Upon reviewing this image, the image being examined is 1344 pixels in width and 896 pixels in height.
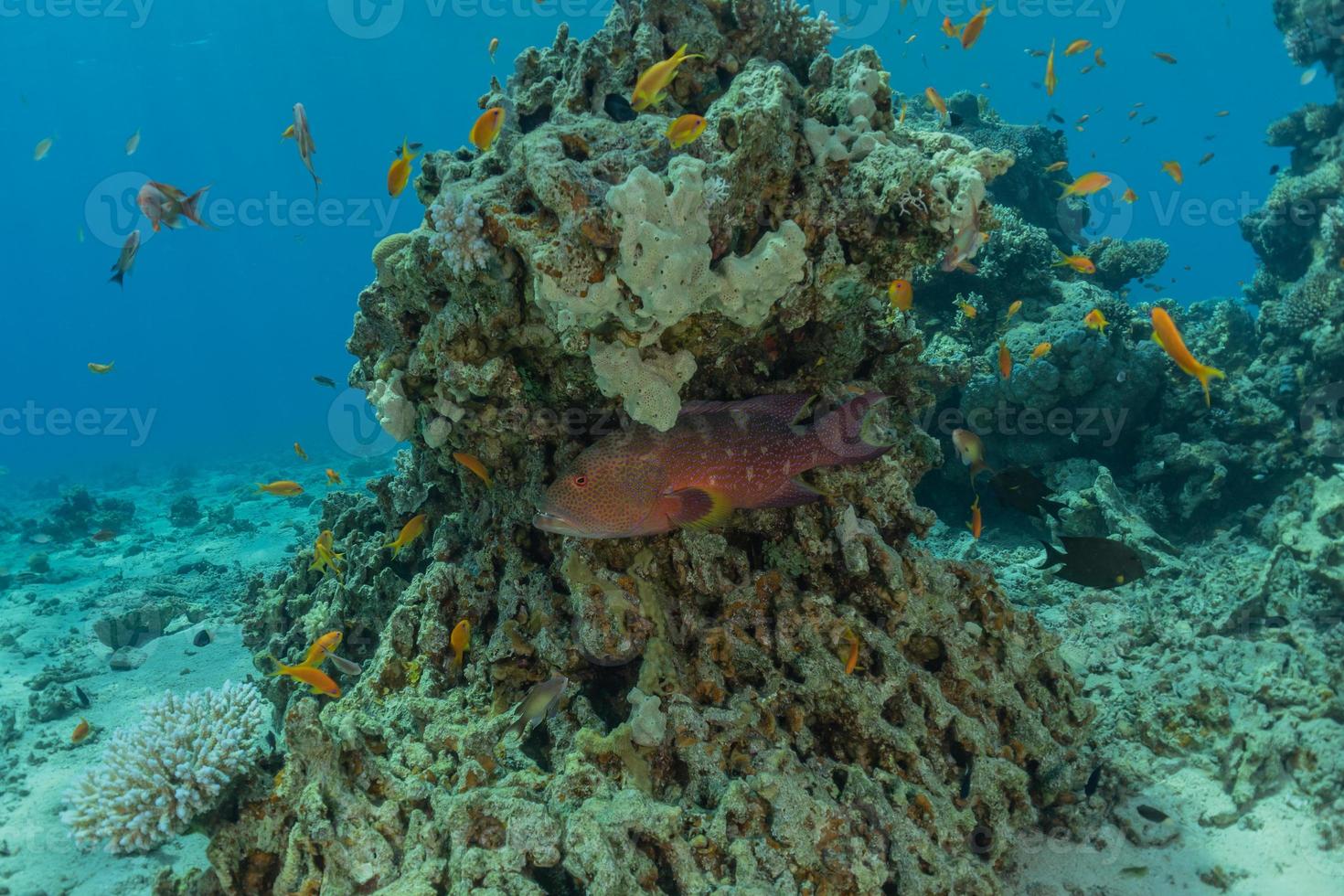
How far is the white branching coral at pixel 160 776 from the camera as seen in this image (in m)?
3.01

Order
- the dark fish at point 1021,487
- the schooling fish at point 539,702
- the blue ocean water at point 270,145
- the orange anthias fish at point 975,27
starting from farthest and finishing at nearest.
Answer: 1. the blue ocean water at point 270,145
2. the orange anthias fish at point 975,27
3. the dark fish at point 1021,487
4. the schooling fish at point 539,702

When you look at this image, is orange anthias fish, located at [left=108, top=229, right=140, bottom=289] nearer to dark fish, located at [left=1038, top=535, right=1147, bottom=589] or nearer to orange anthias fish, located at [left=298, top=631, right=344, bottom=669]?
orange anthias fish, located at [left=298, top=631, right=344, bottom=669]

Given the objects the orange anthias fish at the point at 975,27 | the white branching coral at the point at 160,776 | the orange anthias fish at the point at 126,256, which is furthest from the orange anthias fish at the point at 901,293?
the orange anthias fish at the point at 126,256

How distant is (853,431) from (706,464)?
0.82 m

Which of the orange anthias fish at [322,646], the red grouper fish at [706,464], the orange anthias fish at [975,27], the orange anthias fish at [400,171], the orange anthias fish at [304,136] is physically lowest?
the orange anthias fish at [322,646]

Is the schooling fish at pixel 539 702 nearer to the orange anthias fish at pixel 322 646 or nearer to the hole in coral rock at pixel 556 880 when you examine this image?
the hole in coral rock at pixel 556 880

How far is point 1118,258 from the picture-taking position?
38.7 feet

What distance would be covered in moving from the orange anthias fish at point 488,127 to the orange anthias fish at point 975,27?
6.06m

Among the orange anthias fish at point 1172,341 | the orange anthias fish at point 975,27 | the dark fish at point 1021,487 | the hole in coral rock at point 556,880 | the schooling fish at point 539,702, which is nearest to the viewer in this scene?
the hole in coral rock at point 556,880

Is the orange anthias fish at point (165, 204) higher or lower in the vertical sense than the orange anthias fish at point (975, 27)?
lower

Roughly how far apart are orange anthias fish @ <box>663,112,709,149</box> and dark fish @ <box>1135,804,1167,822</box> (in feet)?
13.6

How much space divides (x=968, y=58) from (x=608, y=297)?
113542 mm

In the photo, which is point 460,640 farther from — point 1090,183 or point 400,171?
point 1090,183

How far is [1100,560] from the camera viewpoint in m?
3.96
